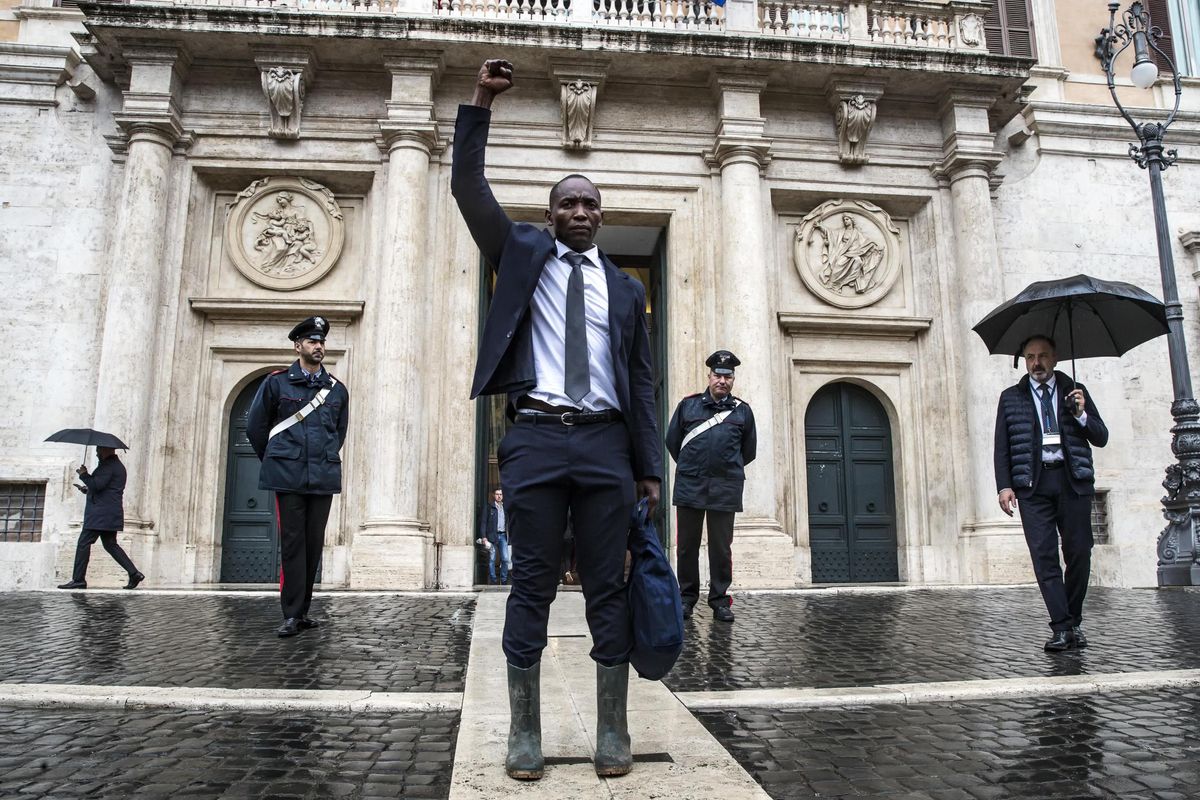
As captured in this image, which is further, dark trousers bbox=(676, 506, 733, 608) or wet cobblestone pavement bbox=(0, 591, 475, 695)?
dark trousers bbox=(676, 506, 733, 608)

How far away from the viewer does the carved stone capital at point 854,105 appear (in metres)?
13.5

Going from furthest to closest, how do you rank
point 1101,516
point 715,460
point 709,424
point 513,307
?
point 1101,516 < point 709,424 < point 715,460 < point 513,307

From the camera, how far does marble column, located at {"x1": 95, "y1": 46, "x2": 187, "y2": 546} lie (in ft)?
38.8

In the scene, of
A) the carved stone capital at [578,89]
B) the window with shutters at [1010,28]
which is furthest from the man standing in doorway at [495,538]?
the window with shutters at [1010,28]

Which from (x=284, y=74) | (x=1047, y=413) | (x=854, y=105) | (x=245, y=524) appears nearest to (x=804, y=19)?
(x=854, y=105)

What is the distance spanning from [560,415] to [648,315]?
36.0 feet

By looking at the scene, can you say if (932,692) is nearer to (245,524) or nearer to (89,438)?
(89,438)

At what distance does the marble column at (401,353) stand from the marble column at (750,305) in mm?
4216

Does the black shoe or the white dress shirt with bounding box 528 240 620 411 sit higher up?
the white dress shirt with bounding box 528 240 620 411

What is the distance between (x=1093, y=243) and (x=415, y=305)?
1113cm

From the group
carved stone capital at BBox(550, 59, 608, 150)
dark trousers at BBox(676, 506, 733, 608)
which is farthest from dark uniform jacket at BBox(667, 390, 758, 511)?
carved stone capital at BBox(550, 59, 608, 150)

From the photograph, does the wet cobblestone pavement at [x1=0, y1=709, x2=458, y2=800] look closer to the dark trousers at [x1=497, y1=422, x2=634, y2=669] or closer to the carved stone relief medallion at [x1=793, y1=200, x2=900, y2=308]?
the dark trousers at [x1=497, y1=422, x2=634, y2=669]

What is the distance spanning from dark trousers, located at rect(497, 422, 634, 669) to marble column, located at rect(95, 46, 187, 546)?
410 inches

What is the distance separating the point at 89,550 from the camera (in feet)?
35.1
